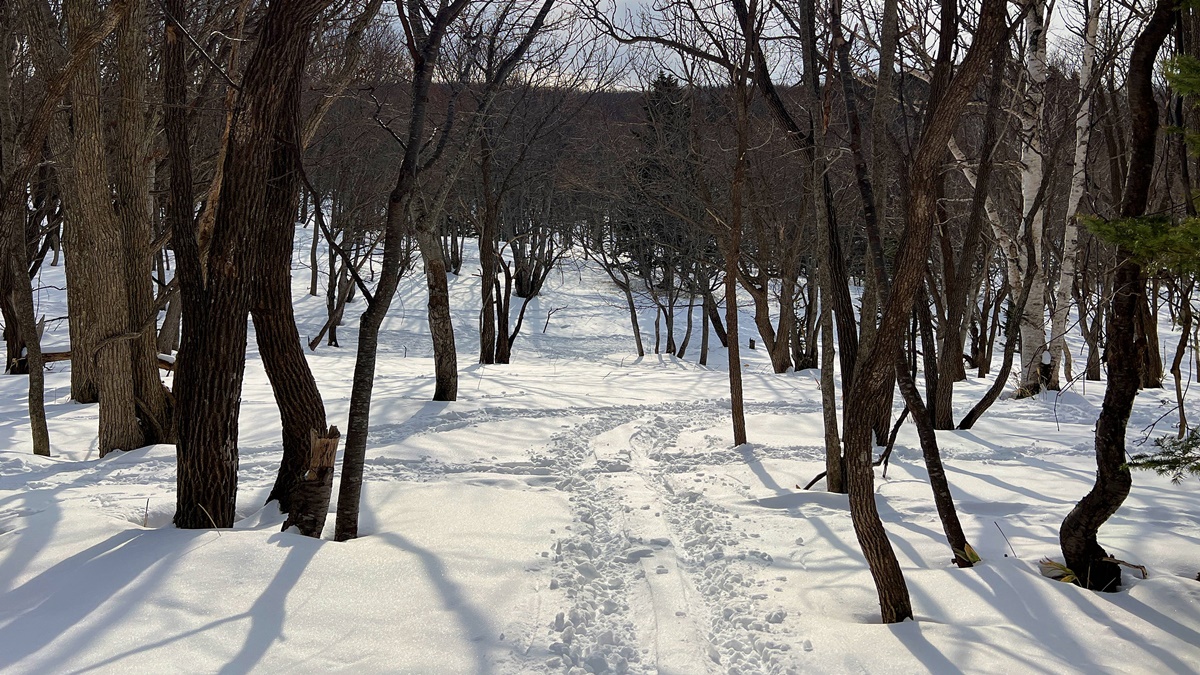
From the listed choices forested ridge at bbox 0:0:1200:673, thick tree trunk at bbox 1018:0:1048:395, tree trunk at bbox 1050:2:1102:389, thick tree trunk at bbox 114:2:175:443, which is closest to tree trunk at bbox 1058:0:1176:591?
forested ridge at bbox 0:0:1200:673

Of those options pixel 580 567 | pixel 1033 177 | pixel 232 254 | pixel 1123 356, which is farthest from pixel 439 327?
pixel 1123 356

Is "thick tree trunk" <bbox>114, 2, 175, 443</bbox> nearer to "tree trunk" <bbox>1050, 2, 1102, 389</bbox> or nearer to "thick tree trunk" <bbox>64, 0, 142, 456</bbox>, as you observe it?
"thick tree trunk" <bbox>64, 0, 142, 456</bbox>

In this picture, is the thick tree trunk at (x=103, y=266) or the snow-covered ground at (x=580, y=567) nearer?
the snow-covered ground at (x=580, y=567)

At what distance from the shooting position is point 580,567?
440 centimetres

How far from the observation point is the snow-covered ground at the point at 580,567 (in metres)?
3.12

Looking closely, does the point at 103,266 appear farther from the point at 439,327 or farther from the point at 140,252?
the point at 439,327

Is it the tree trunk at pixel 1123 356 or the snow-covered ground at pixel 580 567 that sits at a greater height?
the tree trunk at pixel 1123 356

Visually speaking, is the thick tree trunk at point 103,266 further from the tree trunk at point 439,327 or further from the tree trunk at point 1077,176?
the tree trunk at point 1077,176

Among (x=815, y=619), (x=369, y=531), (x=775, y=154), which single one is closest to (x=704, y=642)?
(x=815, y=619)

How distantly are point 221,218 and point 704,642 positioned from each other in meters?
3.27

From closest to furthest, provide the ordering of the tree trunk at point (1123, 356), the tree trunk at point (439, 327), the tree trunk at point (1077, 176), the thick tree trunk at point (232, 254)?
the tree trunk at point (1123, 356) < the thick tree trunk at point (232, 254) < the tree trunk at point (1077, 176) < the tree trunk at point (439, 327)

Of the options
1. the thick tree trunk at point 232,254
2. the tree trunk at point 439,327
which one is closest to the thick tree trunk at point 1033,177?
the tree trunk at point 439,327

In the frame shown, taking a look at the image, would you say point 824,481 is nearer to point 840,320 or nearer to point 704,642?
point 840,320

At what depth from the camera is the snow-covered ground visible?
3123mm
